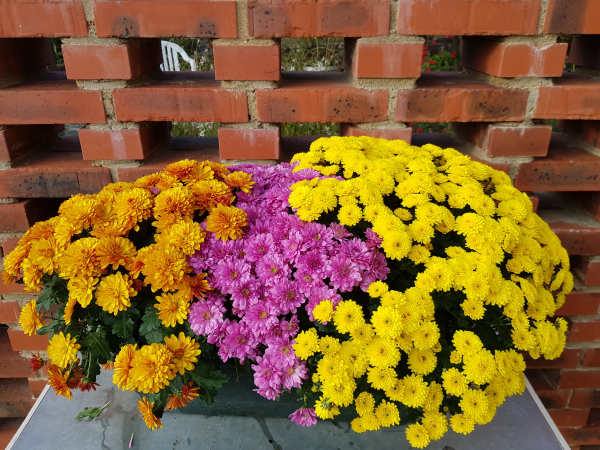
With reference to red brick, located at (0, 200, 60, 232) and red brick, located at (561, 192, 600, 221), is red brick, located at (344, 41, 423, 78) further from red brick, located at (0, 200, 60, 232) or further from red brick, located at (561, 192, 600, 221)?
red brick, located at (0, 200, 60, 232)

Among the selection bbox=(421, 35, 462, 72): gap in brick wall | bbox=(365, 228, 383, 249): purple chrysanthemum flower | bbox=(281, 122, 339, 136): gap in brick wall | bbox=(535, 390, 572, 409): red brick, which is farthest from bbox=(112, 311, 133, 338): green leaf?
bbox=(421, 35, 462, 72): gap in brick wall

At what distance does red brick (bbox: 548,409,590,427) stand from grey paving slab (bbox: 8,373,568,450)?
68 cm

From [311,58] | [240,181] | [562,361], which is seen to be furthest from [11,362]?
[311,58]

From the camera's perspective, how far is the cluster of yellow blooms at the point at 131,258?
0.71m

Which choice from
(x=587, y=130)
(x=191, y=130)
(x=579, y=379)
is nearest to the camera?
(x=587, y=130)

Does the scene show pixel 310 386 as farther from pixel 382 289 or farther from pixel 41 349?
pixel 41 349

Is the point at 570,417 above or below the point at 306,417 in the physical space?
below

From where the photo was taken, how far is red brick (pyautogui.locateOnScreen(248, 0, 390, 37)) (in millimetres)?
981

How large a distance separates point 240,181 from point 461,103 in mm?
605

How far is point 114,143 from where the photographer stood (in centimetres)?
112

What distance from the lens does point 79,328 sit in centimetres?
78

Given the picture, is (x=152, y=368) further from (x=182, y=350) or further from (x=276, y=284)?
(x=276, y=284)

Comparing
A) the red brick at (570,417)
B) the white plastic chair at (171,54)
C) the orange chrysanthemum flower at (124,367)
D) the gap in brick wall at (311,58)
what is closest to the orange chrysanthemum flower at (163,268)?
the orange chrysanthemum flower at (124,367)

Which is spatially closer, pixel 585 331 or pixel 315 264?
pixel 315 264
